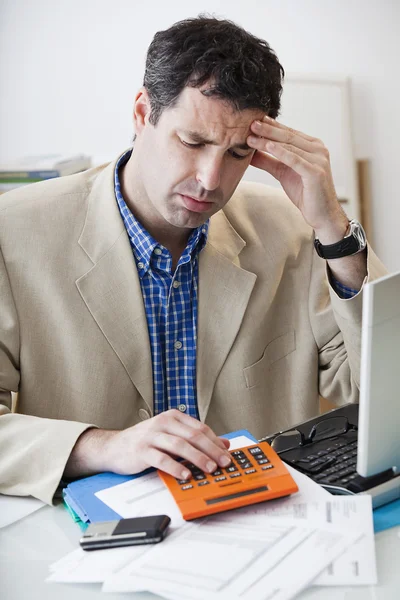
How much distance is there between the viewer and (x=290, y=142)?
54.4 inches

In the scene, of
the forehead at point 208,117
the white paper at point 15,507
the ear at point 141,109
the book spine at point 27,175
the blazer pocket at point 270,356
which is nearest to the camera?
the white paper at point 15,507

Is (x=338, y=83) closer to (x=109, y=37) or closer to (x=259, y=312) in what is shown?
(x=109, y=37)

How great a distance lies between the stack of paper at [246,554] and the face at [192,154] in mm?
558

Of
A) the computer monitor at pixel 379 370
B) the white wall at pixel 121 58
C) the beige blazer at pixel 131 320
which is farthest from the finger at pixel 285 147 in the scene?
the white wall at pixel 121 58

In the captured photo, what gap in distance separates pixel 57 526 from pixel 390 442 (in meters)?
0.45

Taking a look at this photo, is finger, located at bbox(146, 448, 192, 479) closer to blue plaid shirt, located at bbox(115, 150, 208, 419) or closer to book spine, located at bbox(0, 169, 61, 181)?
blue plaid shirt, located at bbox(115, 150, 208, 419)

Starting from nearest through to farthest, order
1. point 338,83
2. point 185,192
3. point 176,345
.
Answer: point 185,192 → point 176,345 → point 338,83

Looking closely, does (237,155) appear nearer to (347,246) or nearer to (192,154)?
(192,154)

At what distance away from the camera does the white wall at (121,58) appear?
312cm

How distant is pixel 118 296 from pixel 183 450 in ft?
1.58

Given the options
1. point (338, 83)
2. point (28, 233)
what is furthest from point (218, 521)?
point (338, 83)

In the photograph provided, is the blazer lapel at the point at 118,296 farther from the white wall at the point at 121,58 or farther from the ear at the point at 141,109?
the white wall at the point at 121,58

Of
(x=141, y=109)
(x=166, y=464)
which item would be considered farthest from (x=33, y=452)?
(x=141, y=109)

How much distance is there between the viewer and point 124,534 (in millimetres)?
900
